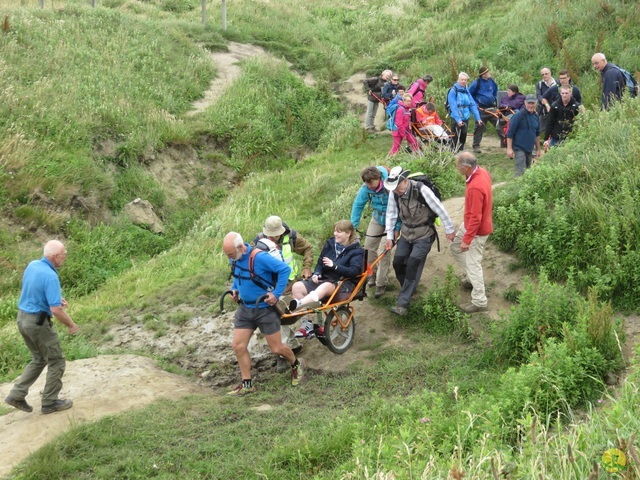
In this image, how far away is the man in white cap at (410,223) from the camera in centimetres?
852

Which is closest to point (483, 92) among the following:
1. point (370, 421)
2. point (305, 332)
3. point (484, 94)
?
point (484, 94)

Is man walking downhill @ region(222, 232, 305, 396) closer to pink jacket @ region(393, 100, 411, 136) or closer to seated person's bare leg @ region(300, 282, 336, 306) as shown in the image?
seated person's bare leg @ region(300, 282, 336, 306)

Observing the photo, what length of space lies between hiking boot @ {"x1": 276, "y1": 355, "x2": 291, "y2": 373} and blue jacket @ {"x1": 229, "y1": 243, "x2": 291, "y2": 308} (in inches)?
45.8

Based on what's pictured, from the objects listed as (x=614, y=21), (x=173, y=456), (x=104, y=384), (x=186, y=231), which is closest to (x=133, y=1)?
(x=186, y=231)

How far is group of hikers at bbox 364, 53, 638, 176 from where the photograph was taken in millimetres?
12133

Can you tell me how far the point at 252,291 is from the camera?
7.72 m

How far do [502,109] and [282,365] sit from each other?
9.87 metres

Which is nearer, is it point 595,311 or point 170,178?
point 595,311

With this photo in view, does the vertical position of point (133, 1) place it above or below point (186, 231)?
above

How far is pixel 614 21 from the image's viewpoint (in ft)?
63.8

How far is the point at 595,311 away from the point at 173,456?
422cm

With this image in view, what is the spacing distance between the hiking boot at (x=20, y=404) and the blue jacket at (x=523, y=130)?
843 cm

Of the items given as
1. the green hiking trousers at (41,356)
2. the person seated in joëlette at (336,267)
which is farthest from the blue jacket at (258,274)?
the green hiking trousers at (41,356)

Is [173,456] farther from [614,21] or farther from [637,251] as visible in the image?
[614,21]
